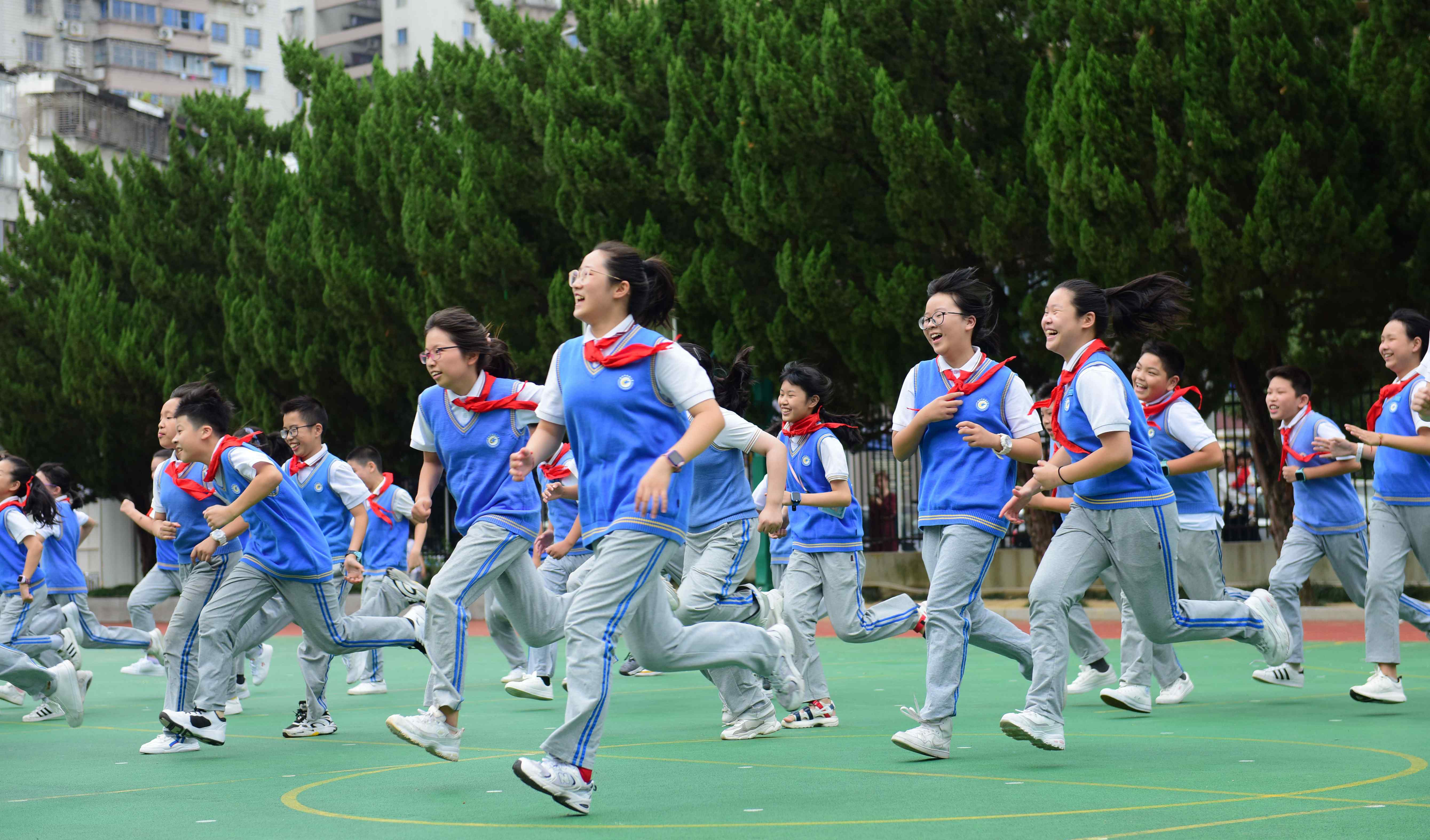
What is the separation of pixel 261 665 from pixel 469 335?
513 centimetres

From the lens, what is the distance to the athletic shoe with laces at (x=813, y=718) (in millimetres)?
7871

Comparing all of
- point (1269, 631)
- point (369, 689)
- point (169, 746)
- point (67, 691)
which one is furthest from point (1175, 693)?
point (67, 691)

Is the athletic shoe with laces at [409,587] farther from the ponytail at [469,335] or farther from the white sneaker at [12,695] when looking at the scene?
the white sneaker at [12,695]

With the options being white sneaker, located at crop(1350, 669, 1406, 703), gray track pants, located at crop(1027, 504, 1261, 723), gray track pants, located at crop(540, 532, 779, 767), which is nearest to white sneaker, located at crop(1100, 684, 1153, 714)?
white sneaker, located at crop(1350, 669, 1406, 703)

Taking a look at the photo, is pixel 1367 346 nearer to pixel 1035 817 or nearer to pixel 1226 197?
pixel 1226 197

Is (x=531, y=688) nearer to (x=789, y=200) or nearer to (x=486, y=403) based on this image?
(x=486, y=403)

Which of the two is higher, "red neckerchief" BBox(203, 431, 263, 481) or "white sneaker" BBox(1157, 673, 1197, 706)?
"red neckerchief" BBox(203, 431, 263, 481)

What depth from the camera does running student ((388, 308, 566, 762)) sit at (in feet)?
22.8

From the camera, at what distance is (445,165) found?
22031 mm

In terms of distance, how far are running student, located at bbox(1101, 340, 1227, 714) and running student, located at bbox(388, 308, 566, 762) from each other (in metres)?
2.88

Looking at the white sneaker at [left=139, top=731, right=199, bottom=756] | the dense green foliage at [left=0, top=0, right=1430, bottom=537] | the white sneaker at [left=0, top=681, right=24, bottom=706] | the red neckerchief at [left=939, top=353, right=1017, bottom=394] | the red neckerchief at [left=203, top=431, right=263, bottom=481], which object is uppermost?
the dense green foliage at [left=0, top=0, right=1430, bottom=537]

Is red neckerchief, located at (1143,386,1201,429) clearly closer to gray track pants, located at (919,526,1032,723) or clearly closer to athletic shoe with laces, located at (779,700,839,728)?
gray track pants, located at (919,526,1032,723)

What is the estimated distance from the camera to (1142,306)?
22.2 feet

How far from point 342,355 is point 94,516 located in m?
15.5
